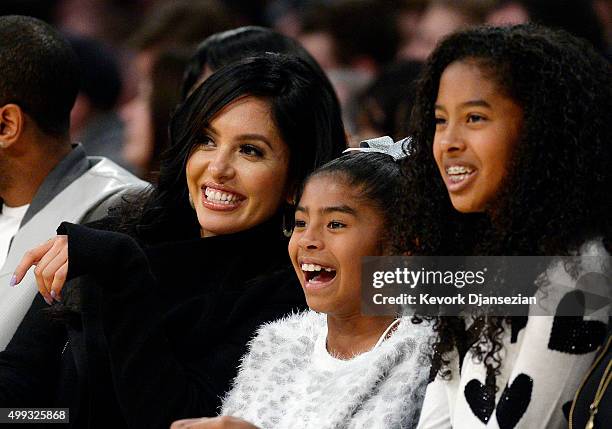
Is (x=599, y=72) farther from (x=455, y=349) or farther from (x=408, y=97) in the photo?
(x=408, y=97)

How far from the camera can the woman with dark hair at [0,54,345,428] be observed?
283 cm

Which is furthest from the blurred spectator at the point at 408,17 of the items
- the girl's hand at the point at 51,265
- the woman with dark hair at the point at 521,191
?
the woman with dark hair at the point at 521,191

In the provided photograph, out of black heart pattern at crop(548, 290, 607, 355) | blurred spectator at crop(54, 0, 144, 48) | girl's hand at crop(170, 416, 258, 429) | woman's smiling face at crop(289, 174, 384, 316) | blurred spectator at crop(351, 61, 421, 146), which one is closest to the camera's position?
black heart pattern at crop(548, 290, 607, 355)

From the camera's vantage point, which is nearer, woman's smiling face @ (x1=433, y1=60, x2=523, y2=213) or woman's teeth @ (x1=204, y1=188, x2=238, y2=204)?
woman's smiling face @ (x1=433, y1=60, x2=523, y2=213)

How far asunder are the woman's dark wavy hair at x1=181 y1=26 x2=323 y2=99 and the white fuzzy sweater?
1.37 metres

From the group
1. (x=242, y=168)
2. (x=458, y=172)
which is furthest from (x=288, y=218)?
(x=458, y=172)

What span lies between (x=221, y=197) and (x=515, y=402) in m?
1.18

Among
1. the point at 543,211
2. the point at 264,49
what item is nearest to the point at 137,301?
the point at 543,211

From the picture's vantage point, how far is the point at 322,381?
8.82ft

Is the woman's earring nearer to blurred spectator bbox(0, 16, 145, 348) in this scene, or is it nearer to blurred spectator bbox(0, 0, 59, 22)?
blurred spectator bbox(0, 16, 145, 348)

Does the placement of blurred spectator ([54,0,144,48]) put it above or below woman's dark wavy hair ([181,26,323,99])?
above

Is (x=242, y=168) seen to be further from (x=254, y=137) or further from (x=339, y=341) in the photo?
(x=339, y=341)

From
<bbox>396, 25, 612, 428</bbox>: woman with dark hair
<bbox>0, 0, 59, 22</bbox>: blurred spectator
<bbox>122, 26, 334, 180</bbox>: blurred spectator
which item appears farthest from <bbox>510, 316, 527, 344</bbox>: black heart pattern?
<bbox>0, 0, 59, 22</bbox>: blurred spectator

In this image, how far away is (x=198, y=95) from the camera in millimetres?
3230
